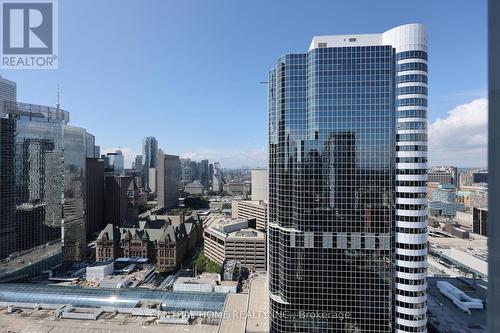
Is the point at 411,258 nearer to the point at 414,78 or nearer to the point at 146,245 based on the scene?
the point at 414,78

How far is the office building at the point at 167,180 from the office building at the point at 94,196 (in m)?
37.5

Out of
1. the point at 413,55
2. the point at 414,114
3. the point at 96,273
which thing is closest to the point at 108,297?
the point at 96,273

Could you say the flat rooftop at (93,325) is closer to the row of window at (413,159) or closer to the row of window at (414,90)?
the row of window at (413,159)

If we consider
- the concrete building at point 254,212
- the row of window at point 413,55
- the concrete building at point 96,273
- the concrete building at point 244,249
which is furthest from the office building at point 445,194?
the concrete building at point 96,273

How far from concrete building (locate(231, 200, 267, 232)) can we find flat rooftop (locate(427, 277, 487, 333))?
45.7 metres

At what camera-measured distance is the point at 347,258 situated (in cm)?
3192

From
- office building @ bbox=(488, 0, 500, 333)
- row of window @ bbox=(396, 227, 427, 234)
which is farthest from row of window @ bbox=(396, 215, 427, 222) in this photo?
office building @ bbox=(488, 0, 500, 333)

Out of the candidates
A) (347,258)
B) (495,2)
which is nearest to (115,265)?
(347,258)

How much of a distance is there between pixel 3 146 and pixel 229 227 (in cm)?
5201

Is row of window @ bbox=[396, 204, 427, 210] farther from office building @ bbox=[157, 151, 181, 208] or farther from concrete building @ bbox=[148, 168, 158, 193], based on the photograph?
concrete building @ bbox=[148, 168, 158, 193]

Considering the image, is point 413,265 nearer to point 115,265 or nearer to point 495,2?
point 495,2

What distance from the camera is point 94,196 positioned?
331 ft

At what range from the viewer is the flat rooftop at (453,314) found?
137 ft

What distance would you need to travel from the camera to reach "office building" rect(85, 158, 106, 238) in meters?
96.8
